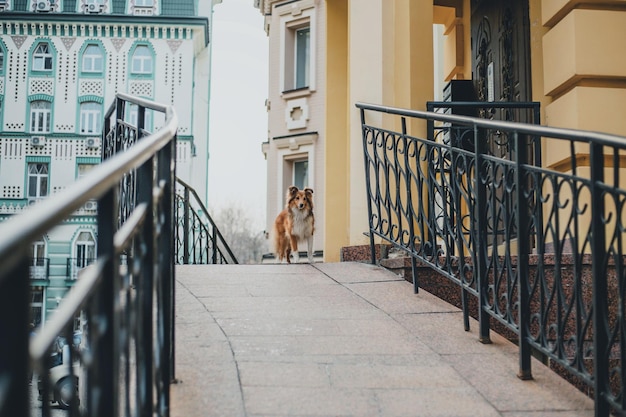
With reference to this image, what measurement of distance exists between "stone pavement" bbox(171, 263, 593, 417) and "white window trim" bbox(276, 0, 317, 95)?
1602cm

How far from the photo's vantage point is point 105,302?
6.40 feet

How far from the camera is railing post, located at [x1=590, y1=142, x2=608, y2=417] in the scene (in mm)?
3393

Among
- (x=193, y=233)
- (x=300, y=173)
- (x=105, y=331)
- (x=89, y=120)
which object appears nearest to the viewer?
(x=105, y=331)

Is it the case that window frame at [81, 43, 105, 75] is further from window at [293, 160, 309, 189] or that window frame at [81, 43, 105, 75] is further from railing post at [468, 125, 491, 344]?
railing post at [468, 125, 491, 344]

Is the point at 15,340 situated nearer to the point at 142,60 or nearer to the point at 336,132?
the point at 336,132

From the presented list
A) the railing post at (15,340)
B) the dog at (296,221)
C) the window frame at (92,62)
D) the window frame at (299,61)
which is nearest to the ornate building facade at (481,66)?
the dog at (296,221)

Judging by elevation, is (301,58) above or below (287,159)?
above

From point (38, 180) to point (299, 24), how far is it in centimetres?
2461

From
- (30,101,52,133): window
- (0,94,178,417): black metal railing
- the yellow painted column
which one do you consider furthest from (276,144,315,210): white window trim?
Result: (30,101,52,133): window

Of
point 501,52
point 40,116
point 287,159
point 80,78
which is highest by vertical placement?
point 80,78

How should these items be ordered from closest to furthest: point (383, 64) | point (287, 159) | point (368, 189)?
point (368, 189), point (383, 64), point (287, 159)

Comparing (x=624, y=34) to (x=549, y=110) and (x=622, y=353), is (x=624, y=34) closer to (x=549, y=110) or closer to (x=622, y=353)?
(x=549, y=110)

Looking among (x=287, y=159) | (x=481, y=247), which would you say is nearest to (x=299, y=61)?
(x=287, y=159)

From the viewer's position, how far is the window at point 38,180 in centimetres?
4244
